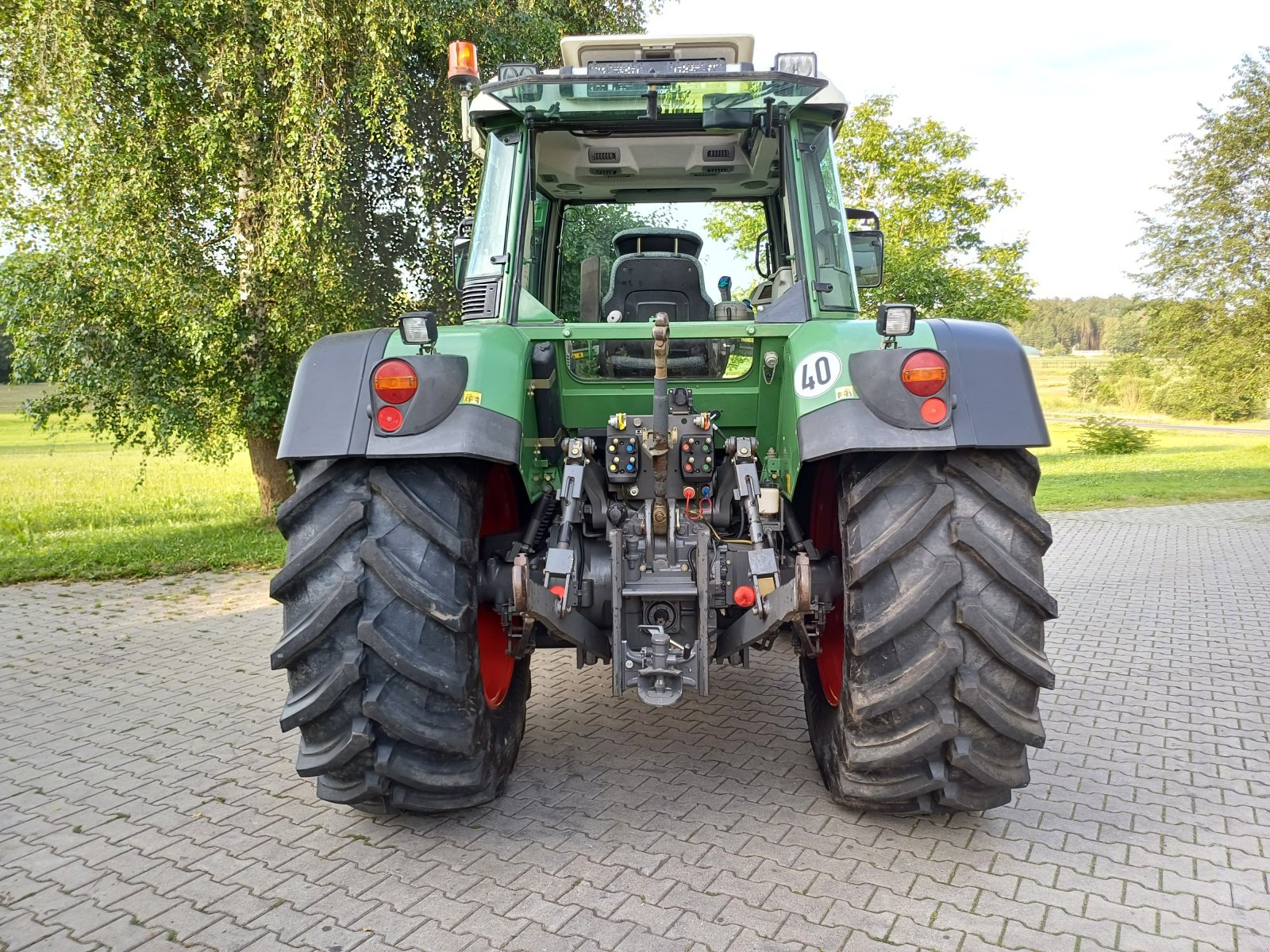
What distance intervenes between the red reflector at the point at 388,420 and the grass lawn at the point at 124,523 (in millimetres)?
7121

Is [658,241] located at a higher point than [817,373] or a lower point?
higher

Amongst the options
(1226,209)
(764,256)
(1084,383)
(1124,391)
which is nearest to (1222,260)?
(1226,209)

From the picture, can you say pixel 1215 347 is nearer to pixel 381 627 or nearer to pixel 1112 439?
pixel 1112 439

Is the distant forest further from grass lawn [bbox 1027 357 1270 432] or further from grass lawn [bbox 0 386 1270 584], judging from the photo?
grass lawn [bbox 0 386 1270 584]

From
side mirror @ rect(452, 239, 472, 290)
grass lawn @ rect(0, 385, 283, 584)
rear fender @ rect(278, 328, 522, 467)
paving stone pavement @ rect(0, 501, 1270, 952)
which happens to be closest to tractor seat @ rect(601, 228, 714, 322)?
side mirror @ rect(452, 239, 472, 290)

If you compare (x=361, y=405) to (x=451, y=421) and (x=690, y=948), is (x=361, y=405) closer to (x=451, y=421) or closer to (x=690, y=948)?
(x=451, y=421)

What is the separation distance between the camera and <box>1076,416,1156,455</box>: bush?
23.5m

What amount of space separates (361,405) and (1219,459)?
22633mm

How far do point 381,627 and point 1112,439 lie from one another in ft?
80.0

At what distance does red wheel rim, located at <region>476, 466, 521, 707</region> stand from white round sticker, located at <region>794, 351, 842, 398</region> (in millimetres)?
1244

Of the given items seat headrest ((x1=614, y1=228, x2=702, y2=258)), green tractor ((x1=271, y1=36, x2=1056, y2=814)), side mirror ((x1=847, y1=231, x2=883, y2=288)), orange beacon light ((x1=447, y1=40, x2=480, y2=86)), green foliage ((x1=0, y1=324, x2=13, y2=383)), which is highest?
orange beacon light ((x1=447, y1=40, x2=480, y2=86))

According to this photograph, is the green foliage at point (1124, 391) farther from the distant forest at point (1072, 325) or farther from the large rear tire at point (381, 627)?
the large rear tire at point (381, 627)

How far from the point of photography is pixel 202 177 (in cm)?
955

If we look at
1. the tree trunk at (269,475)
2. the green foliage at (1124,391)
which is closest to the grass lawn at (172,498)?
the tree trunk at (269,475)
